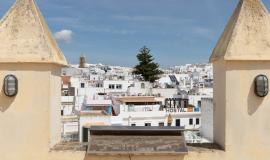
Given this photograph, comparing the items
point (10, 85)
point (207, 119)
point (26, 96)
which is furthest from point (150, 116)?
point (10, 85)

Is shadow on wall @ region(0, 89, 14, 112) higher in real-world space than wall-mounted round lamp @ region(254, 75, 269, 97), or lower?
lower

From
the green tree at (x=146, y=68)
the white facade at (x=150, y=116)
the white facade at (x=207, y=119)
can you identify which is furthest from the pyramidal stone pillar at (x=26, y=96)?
the green tree at (x=146, y=68)

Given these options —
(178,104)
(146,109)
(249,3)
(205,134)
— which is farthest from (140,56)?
(249,3)

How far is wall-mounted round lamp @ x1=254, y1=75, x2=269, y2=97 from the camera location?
6.28 m

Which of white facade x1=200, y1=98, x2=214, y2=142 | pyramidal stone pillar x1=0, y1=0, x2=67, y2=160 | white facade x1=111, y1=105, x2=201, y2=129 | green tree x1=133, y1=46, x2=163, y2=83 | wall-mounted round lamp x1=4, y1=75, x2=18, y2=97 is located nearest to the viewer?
wall-mounted round lamp x1=4, y1=75, x2=18, y2=97

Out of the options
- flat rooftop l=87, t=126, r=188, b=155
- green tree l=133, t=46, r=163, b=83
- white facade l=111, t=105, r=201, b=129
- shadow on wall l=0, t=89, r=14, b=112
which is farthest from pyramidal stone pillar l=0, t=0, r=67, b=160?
green tree l=133, t=46, r=163, b=83

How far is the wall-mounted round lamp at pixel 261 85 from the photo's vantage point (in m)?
6.28

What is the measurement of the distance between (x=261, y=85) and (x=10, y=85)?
169 inches

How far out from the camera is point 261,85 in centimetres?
630

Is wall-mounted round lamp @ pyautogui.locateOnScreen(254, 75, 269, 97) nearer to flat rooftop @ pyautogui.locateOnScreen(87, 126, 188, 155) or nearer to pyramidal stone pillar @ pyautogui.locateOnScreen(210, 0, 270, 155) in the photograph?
pyramidal stone pillar @ pyautogui.locateOnScreen(210, 0, 270, 155)

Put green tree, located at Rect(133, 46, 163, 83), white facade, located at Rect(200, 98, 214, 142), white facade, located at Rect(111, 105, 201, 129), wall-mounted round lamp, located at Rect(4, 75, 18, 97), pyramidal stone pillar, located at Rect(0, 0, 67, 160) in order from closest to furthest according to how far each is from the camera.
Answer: wall-mounted round lamp, located at Rect(4, 75, 18, 97)
pyramidal stone pillar, located at Rect(0, 0, 67, 160)
white facade, located at Rect(200, 98, 214, 142)
white facade, located at Rect(111, 105, 201, 129)
green tree, located at Rect(133, 46, 163, 83)

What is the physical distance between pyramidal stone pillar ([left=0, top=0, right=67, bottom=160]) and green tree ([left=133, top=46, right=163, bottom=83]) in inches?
2157

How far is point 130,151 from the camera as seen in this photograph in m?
6.26

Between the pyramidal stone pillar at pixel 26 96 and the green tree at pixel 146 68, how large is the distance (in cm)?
5479
